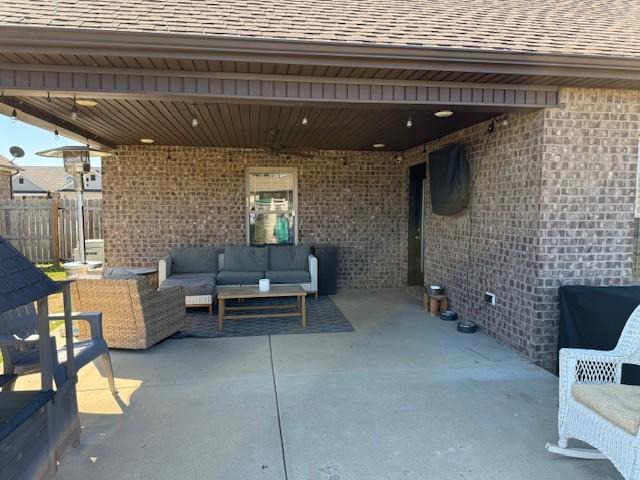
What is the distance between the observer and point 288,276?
6883mm

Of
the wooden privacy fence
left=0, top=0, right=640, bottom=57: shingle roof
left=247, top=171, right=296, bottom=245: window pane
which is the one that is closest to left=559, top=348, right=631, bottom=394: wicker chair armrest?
left=0, top=0, right=640, bottom=57: shingle roof

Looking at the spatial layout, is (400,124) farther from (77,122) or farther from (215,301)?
A: (77,122)

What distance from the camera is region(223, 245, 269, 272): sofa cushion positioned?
7211 mm

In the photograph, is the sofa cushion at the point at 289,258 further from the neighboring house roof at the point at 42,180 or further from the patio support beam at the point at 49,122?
the neighboring house roof at the point at 42,180

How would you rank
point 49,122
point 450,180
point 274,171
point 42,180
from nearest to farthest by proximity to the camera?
point 49,122, point 450,180, point 274,171, point 42,180

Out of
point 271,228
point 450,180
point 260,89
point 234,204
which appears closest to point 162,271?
point 234,204

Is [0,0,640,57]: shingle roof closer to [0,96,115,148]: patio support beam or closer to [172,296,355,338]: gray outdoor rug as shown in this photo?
[0,96,115,148]: patio support beam

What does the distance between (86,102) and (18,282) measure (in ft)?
11.0

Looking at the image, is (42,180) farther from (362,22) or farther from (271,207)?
(362,22)

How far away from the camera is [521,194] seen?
442 centimetres

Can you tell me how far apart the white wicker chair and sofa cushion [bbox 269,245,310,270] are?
5.05 m

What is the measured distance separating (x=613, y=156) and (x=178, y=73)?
173 inches

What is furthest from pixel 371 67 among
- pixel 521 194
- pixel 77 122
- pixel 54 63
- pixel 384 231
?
pixel 384 231

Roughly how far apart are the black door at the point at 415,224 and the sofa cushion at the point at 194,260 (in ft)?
12.9
